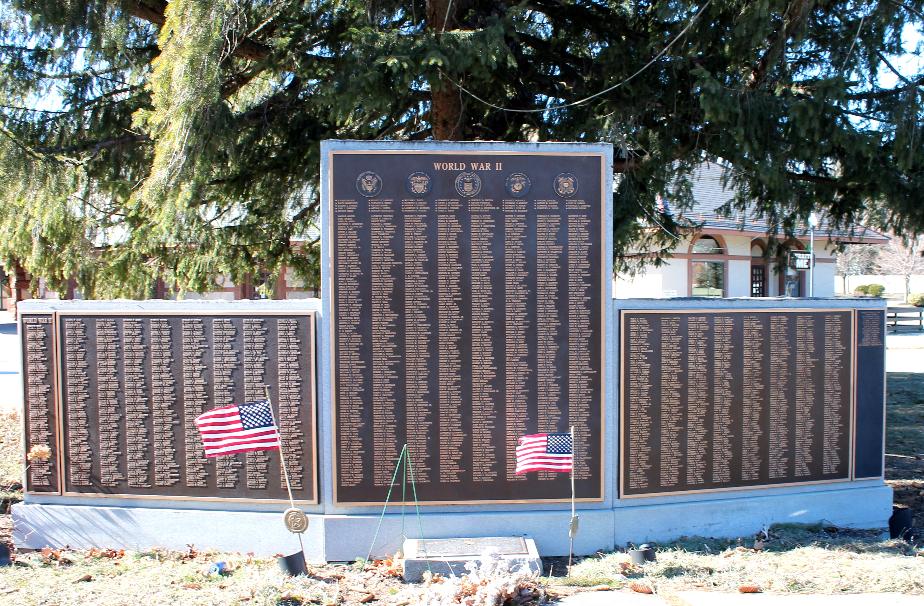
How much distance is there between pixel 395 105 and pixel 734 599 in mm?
6252

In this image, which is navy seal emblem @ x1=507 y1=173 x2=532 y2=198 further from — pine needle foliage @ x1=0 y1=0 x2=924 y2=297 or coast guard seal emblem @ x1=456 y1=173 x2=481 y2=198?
pine needle foliage @ x1=0 y1=0 x2=924 y2=297

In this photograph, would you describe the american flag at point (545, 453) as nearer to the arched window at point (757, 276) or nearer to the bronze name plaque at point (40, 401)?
Answer: the bronze name plaque at point (40, 401)

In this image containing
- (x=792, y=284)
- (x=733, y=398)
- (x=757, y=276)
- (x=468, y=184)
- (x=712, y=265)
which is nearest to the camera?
(x=468, y=184)

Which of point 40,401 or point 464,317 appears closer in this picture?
point 464,317

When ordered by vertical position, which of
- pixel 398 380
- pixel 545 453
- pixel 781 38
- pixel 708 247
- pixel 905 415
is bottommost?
pixel 905 415

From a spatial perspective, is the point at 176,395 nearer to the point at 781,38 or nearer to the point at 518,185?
the point at 518,185

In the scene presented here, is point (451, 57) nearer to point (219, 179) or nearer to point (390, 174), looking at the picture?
point (390, 174)

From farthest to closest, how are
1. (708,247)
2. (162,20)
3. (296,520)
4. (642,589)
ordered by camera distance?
(708,247) → (162,20) → (296,520) → (642,589)

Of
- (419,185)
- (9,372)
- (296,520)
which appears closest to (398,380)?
(296,520)

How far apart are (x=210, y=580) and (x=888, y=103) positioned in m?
8.14

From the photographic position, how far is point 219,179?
959cm

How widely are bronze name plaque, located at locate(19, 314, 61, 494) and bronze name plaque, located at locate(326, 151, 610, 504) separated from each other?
8.39ft

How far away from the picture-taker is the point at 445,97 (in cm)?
880

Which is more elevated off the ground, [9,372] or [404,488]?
[404,488]
